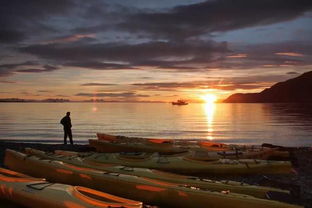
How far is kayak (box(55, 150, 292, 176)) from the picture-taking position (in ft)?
39.4

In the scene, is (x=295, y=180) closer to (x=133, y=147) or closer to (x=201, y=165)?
(x=201, y=165)

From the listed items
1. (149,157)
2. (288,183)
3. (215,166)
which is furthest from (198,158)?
(288,183)

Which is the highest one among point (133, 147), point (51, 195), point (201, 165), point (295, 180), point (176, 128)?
point (133, 147)

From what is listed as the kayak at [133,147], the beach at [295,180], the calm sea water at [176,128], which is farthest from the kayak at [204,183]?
the calm sea water at [176,128]

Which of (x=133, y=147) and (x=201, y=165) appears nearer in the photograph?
(x=201, y=165)

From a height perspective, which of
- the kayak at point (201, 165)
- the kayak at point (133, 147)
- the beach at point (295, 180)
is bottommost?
the beach at point (295, 180)

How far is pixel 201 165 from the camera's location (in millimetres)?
12195

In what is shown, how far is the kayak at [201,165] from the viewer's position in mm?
12000

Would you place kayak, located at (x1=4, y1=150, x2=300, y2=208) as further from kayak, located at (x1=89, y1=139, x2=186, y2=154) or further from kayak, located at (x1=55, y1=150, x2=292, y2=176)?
kayak, located at (x1=89, y1=139, x2=186, y2=154)

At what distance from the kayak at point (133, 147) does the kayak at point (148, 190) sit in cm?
663

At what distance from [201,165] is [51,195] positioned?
20.8 feet

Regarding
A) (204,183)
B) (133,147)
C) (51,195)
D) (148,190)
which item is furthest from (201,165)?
(51,195)

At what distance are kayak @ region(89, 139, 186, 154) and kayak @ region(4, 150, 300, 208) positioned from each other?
663 cm

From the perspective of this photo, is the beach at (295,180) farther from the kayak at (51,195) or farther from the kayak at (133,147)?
the kayak at (51,195)
